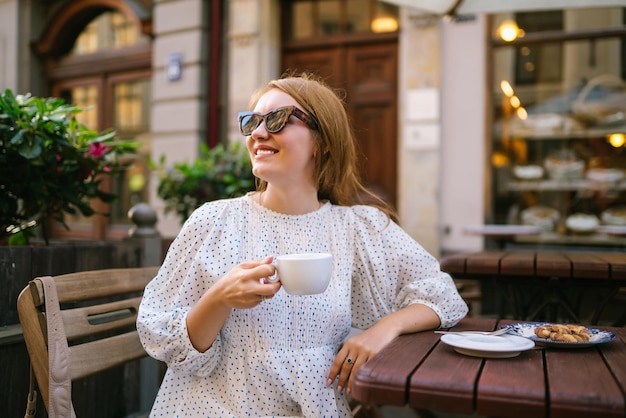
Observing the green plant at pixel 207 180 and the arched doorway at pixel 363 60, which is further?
the arched doorway at pixel 363 60

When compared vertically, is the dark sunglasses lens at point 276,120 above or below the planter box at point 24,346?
above

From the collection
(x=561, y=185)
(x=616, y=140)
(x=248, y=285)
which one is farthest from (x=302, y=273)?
(x=616, y=140)

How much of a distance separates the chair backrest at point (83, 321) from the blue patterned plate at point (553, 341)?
1198 millimetres

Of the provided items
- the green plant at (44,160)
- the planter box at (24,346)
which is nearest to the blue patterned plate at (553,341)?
the planter box at (24,346)

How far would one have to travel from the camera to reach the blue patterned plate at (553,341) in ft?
4.98

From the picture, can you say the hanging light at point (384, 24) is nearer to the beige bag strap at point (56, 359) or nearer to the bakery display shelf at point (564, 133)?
the bakery display shelf at point (564, 133)

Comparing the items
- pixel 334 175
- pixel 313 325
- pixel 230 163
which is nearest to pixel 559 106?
pixel 230 163

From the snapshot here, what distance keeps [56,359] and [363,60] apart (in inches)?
220

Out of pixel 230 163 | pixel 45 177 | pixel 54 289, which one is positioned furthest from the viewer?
pixel 230 163

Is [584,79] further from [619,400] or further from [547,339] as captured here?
[619,400]

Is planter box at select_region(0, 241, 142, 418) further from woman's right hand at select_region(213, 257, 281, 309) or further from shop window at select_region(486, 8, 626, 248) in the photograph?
shop window at select_region(486, 8, 626, 248)

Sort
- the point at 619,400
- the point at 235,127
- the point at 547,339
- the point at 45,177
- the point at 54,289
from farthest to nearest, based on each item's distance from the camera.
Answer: the point at 235,127 < the point at 45,177 < the point at 54,289 < the point at 547,339 < the point at 619,400

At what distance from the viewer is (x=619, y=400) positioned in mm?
1090

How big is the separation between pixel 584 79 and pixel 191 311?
17.2 feet
